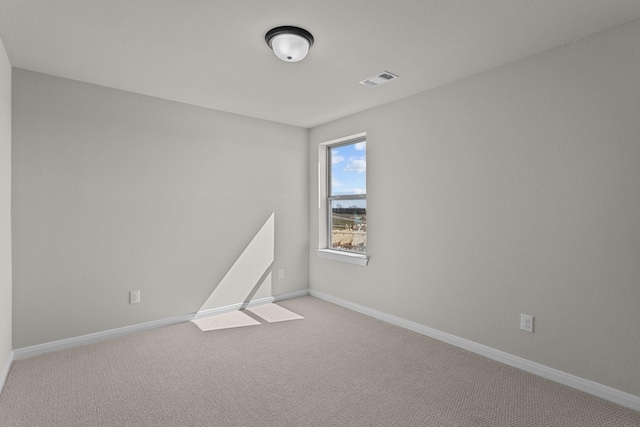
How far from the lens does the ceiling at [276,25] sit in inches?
78.0

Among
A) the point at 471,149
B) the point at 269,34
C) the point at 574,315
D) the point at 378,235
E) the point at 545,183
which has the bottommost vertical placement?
the point at 574,315

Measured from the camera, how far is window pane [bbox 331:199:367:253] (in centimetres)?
428

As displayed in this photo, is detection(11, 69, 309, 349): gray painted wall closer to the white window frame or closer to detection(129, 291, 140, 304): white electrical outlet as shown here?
detection(129, 291, 140, 304): white electrical outlet

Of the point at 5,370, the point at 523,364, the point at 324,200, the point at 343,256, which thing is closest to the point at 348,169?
the point at 324,200

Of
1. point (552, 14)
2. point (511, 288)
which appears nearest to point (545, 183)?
point (511, 288)

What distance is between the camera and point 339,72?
2889mm

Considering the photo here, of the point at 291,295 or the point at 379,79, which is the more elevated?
the point at 379,79

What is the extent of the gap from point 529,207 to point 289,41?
2180 millimetres

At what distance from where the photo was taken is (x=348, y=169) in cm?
450

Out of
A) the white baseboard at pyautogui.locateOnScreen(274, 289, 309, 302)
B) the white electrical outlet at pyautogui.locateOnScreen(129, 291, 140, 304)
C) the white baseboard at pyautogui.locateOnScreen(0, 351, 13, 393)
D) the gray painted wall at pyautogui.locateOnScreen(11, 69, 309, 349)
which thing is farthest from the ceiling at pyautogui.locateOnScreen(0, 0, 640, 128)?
the white baseboard at pyautogui.locateOnScreen(274, 289, 309, 302)

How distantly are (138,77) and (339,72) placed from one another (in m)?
1.79

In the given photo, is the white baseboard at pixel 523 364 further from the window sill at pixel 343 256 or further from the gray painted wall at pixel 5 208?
the gray painted wall at pixel 5 208

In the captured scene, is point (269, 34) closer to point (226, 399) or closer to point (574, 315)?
point (226, 399)

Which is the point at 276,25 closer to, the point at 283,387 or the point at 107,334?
the point at 283,387
